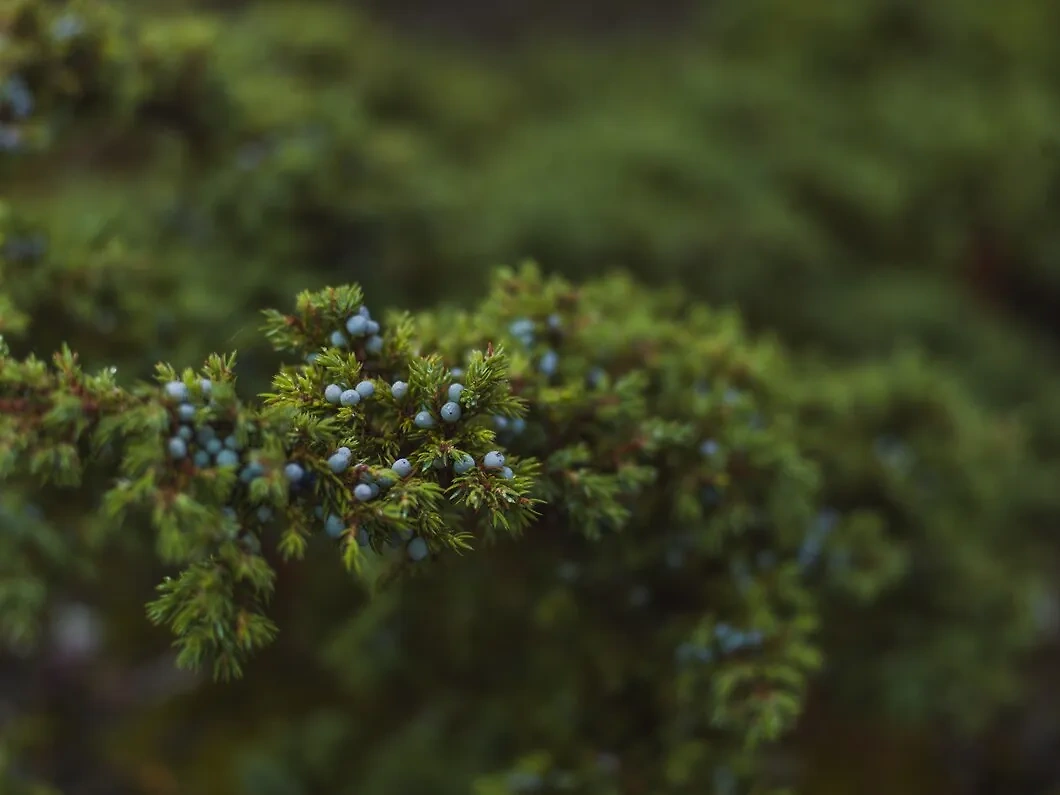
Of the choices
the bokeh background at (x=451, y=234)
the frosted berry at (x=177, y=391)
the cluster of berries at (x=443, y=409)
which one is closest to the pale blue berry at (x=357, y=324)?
the cluster of berries at (x=443, y=409)

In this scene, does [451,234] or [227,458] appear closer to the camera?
[227,458]

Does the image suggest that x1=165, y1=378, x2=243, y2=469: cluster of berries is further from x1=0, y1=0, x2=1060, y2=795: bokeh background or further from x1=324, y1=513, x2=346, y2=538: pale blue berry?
x1=0, y1=0, x2=1060, y2=795: bokeh background

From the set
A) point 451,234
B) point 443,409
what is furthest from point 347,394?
point 451,234

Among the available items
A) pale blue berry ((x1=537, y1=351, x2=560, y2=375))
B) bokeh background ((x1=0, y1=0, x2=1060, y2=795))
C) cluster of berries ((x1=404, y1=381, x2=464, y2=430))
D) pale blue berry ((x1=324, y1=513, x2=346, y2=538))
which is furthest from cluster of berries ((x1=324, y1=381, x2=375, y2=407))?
bokeh background ((x1=0, y1=0, x2=1060, y2=795))

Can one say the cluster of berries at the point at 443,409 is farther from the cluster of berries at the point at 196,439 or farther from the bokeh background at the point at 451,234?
the bokeh background at the point at 451,234

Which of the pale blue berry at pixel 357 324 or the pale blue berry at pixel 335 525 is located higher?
the pale blue berry at pixel 357 324

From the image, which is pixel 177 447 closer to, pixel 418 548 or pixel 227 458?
pixel 227 458
